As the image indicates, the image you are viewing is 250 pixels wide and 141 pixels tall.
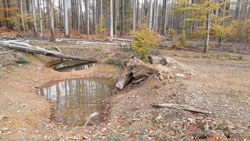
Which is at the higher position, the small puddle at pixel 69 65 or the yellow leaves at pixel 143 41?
the yellow leaves at pixel 143 41

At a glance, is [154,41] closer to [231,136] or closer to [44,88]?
[44,88]

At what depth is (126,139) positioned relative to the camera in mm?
4211

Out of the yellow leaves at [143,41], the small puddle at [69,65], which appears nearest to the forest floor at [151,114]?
the yellow leaves at [143,41]

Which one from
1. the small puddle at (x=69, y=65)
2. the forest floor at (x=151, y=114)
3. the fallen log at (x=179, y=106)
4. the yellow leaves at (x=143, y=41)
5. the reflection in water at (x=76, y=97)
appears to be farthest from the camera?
the small puddle at (x=69, y=65)

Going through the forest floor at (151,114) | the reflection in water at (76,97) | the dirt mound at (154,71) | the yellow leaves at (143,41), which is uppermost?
the yellow leaves at (143,41)

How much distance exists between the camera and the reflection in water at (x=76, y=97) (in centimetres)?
642

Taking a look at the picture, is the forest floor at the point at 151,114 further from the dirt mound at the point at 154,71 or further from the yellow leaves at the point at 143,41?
the yellow leaves at the point at 143,41

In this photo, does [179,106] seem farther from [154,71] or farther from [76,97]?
[76,97]

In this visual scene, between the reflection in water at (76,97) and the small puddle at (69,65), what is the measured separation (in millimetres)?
2975

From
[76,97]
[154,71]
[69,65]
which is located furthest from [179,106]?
[69,65]

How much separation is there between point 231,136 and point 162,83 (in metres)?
3.63

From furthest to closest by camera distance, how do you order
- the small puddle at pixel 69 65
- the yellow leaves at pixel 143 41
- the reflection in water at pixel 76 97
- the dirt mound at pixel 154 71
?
the small puddle at pixel 69 65
the yellow leaves at pixel 143 41
the dirt mound at pixel 154 71
the reflection in water at pixel 76 97

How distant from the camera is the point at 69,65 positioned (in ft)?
45.7

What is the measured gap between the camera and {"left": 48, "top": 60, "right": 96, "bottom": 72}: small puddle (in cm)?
1307
